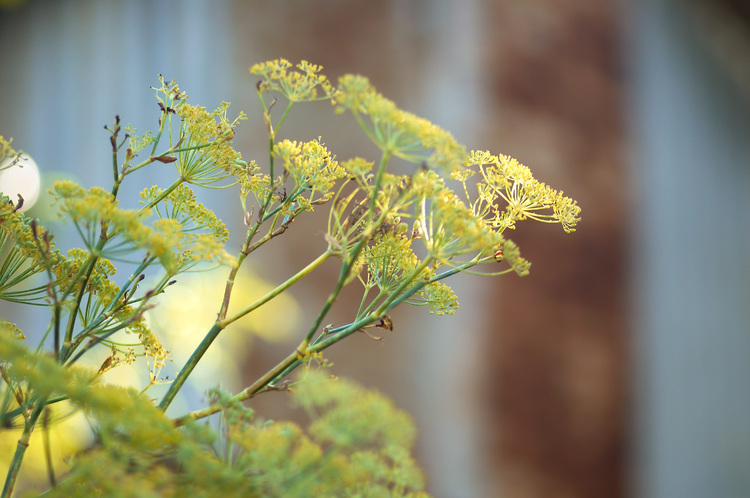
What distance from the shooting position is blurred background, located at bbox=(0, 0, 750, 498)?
142cm

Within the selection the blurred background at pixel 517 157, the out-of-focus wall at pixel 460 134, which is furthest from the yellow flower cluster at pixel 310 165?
the out-of-focus wall at pixel 460 134

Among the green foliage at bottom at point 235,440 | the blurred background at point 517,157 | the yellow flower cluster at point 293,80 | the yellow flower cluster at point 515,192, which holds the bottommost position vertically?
the green foliage at bottom at point 235,440

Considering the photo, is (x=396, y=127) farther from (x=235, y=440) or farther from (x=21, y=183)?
(x=21, y=183)

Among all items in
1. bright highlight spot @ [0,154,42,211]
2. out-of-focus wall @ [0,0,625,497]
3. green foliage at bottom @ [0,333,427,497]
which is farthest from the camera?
out-of-focus wall @ [0,0,625,497]

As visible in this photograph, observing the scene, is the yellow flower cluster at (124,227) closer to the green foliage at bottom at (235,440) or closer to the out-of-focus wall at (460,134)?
the green foliage at bottom at (235,440)

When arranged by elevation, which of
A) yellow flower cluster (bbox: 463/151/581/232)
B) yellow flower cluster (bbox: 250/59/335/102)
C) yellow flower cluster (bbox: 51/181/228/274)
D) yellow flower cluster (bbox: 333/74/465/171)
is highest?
yellow flower cluster (bbox: 250/59/335/102)

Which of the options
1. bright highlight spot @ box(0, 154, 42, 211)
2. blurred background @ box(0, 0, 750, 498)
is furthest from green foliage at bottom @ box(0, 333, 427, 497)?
blurred background @ box(0, 0, 750, 498)

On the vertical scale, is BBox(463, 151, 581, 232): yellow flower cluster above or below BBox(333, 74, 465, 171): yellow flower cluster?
above

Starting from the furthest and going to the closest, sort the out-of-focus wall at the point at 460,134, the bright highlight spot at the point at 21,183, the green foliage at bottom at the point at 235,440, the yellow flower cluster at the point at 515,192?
1. the out-of-focus wall at the point at 460,134
2. the bright highlight spot at the point at 21,183
3. the yellow flower cluster at the point at 515,192
4. the green foliage at bottom at the point at 235,440

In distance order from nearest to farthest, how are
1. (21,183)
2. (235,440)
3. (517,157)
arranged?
(235,440), (21,183), (517,157)

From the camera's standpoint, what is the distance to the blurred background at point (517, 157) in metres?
1.42

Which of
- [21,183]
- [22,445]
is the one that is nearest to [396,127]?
[22,445]

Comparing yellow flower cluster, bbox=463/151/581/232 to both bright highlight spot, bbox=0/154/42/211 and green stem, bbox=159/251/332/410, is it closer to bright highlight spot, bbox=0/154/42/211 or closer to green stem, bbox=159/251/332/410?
green stem, bbox=159/251/332/410

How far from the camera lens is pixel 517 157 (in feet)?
5.05
